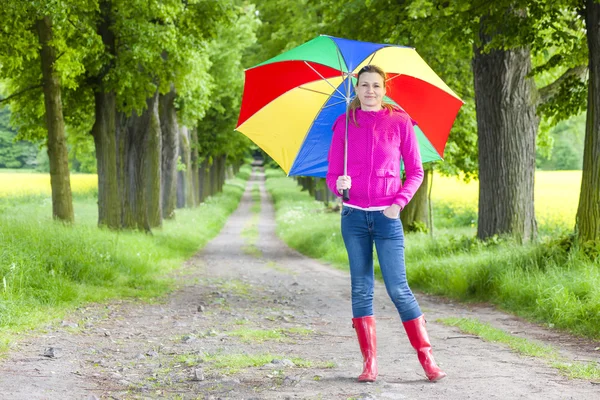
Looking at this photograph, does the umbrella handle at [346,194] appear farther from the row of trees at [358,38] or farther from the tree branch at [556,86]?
the tree branch at [556,86]

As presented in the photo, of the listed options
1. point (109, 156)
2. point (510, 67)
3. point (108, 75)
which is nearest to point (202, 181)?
point (109, 156)

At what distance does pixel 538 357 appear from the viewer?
651cm

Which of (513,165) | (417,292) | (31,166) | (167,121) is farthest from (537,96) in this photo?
(31,166)

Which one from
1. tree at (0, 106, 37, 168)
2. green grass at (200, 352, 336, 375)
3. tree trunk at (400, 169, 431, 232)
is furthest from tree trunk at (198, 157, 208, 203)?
green grass at (200, 352, 336, 375)

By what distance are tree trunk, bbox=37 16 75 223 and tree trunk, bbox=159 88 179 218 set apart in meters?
11.6

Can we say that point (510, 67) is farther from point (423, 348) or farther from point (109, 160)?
point (423, 348)

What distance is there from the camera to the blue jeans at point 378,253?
5.49m

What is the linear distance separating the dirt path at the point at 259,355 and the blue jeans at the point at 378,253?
59 cm

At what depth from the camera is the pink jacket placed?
5465 mm

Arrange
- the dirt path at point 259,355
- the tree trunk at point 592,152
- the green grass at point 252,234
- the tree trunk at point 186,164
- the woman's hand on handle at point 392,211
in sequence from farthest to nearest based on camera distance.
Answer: the tree trunk at point 186,164, the green grass at point 252,234, the tree trunk at point 592,152, the woman's hand on handle at point 392,211, the dirt path at point 259,355

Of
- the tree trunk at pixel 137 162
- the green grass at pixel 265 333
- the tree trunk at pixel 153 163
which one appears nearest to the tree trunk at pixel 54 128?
the tree trunk at pixel 137 162

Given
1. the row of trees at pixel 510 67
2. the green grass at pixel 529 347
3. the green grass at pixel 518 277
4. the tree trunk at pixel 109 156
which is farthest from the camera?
the tree trunk at pixel 109 156

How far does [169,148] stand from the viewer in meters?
28.0

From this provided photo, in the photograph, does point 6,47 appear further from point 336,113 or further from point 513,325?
point 513,325
